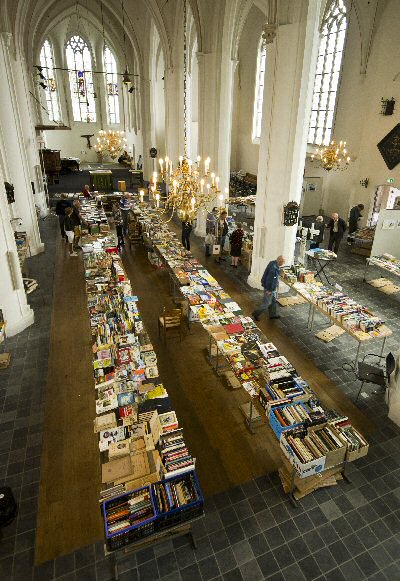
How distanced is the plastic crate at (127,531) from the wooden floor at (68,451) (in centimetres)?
88

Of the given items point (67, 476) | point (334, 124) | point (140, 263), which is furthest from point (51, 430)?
point (334, 124)

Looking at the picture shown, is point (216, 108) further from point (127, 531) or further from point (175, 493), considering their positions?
point (127, 531)

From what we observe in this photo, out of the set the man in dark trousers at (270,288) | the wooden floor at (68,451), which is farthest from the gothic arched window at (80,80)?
the wooden floor at (68,451)

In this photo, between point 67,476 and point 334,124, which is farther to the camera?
point 334,124

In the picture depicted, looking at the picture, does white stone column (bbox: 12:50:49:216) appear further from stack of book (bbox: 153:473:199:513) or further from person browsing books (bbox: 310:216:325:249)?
stack of book (bbox: 153:473:199:513)

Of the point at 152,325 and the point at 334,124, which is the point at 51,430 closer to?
the point at 152,325

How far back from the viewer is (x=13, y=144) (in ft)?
42.9

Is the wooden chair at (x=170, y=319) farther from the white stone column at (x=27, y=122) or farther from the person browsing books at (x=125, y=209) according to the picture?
the white stone column at (x=27, y=122)

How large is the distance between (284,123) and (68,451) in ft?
30.8

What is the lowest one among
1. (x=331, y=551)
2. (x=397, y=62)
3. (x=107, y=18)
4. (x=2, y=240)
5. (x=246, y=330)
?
(x=331, y=551)

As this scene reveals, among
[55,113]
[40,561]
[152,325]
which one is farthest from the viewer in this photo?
[55,113]

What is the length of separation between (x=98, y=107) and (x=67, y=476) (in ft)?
125

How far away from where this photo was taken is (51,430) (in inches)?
260

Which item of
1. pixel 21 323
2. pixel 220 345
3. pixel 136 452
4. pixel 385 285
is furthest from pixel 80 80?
pixel 136 452
